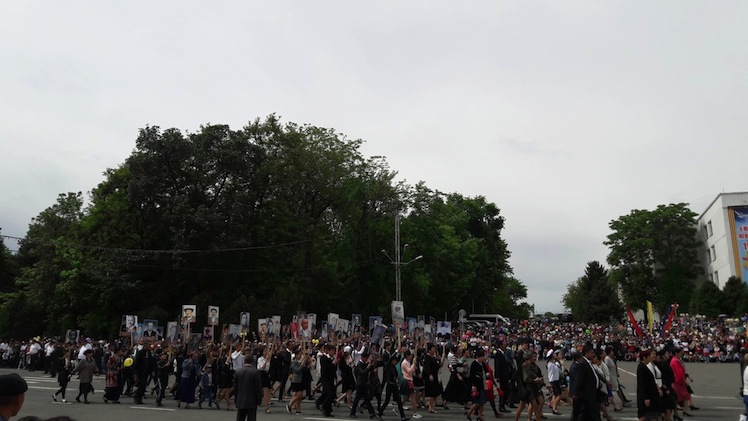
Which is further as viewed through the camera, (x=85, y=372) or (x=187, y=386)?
(x=85, y=372)

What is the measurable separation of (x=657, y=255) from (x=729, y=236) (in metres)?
9.06

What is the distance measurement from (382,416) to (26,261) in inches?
2643

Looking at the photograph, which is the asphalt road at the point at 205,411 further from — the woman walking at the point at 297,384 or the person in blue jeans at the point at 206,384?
the person in blue jeans at the point at 206,384

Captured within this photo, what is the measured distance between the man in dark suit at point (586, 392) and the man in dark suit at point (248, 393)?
18.6 feet

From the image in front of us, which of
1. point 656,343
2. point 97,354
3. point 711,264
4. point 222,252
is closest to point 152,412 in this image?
point 97,354

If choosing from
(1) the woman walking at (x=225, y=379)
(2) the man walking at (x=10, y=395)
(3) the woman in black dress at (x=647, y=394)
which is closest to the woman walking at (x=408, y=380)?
(1) the woman walking at (x=225, y=379)

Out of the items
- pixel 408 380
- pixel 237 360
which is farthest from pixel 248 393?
pixel 237 360

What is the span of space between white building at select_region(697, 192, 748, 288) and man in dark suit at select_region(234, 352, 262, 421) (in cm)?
5901

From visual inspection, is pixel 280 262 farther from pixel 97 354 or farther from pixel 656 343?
pixel 656 343

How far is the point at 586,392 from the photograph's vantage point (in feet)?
34.4

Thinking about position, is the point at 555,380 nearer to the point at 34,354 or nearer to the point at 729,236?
the point at 34,354

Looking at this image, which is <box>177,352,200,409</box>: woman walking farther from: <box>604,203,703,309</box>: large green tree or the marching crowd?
<box>604,203,703,309</box>: large green tree

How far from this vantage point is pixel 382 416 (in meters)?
15.6

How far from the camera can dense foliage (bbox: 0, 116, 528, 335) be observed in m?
41.0
